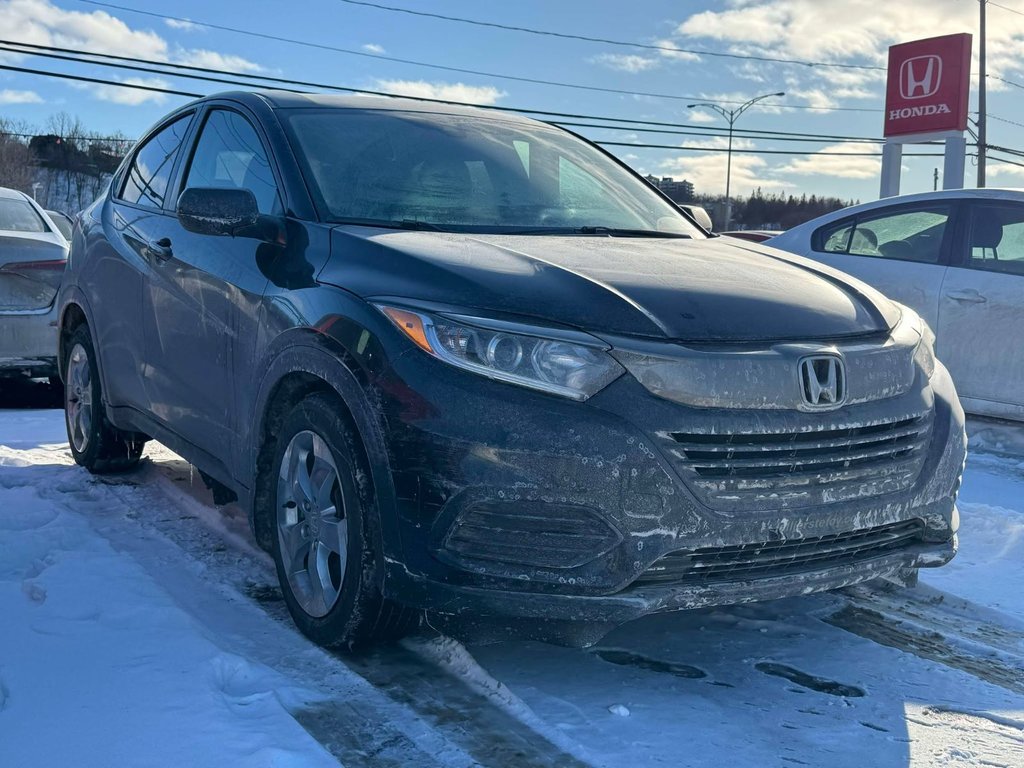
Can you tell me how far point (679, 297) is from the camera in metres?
2.98

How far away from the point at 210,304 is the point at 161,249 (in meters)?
0.66

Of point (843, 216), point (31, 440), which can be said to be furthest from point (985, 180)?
point (31, 440)

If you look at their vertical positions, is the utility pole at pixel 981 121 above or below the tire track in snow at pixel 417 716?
above

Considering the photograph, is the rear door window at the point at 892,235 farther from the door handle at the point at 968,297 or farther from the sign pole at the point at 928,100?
the sign pole at the point at 928,100

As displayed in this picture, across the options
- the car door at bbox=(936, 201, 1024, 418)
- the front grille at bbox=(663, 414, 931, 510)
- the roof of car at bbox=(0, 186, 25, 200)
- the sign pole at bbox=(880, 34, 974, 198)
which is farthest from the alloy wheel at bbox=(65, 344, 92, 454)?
the sign pole at bbox=(880, 34, 974, 198)

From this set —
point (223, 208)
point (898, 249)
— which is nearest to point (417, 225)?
point (223, 208)

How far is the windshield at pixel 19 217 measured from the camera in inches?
322

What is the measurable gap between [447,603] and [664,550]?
575 millimetres

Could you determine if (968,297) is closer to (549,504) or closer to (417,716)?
(549,504)

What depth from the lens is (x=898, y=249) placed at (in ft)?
22.8

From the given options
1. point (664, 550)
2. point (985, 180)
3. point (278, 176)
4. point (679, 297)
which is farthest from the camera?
point (985, 180)

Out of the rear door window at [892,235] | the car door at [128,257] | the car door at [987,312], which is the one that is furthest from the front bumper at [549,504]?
the rear door window at [892,235]

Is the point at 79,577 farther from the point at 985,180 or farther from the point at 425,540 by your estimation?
the point at 985,180

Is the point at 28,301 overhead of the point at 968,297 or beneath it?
beneath
